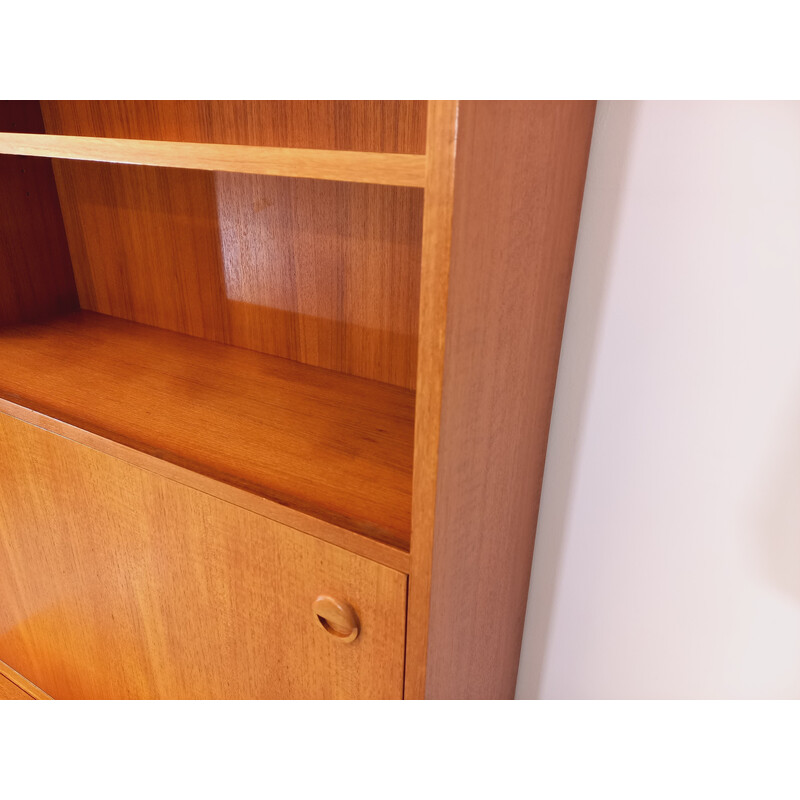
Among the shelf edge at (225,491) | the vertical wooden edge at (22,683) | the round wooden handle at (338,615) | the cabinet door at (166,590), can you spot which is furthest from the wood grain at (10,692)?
the round wooden handle at (338,615)

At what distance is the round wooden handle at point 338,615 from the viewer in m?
0.71

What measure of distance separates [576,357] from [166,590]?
25.3 inches

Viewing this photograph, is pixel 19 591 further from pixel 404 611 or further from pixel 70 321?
pixel 404 611

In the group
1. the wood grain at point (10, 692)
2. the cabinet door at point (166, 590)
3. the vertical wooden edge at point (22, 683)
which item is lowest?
the wood grain at point (10, 692)

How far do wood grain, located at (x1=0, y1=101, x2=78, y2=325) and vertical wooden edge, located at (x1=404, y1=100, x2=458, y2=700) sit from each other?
0.98 metres

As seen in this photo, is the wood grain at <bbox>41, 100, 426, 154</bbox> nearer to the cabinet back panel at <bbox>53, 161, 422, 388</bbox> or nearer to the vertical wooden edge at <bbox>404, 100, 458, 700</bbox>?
the cabinet back panel at <bbox>53, 161, 422, 388</bbox>

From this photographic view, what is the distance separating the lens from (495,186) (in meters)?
0.58

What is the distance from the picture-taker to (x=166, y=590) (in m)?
0.89

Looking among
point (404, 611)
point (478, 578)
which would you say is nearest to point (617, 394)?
point (478, 578)

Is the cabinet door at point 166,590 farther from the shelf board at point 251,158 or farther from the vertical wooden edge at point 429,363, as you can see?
the shelf board at point 251,158

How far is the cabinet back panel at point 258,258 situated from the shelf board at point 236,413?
4 cm

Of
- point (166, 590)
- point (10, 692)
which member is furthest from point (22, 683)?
point (166, 590)
